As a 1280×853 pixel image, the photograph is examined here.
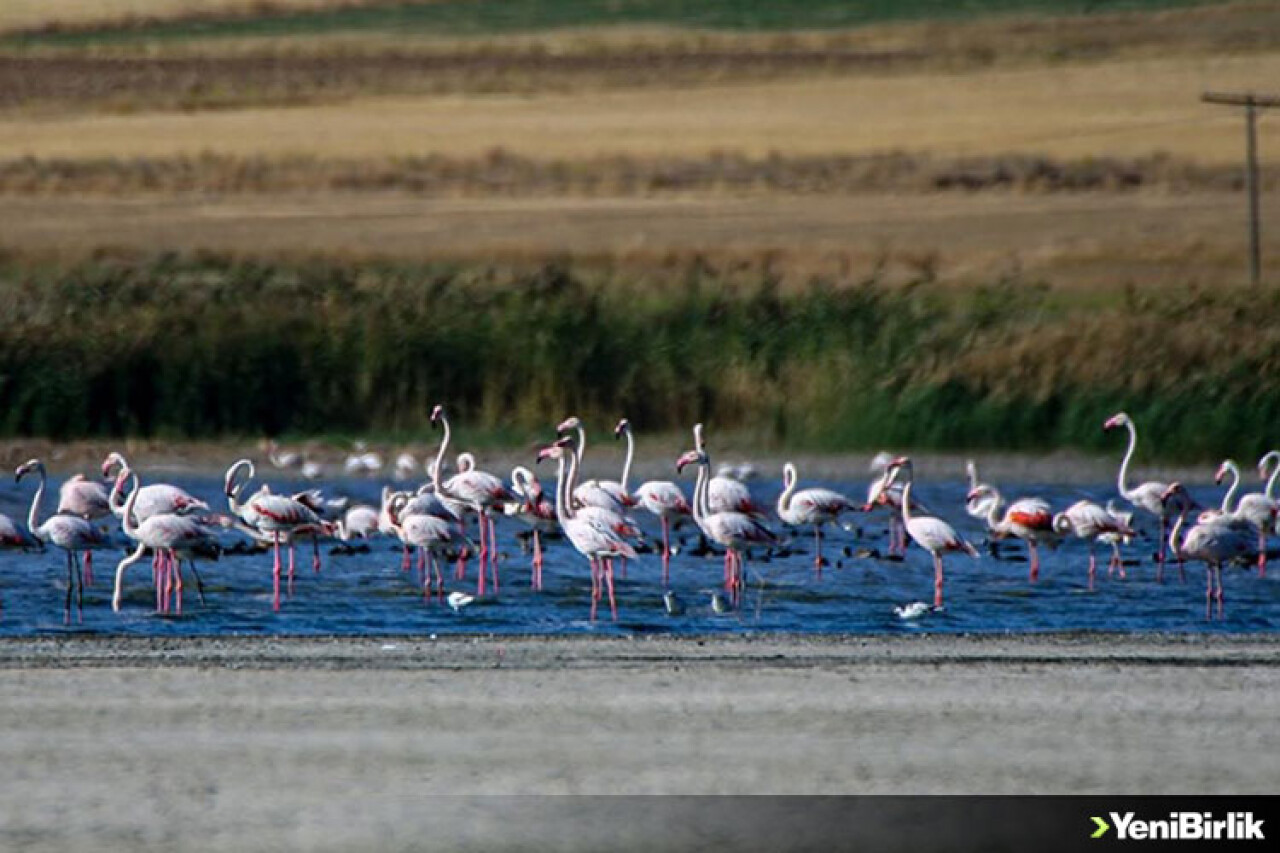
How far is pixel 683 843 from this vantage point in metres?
10.6

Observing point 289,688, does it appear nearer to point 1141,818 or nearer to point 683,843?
point 683,843

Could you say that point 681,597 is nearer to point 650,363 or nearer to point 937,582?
point 937,582

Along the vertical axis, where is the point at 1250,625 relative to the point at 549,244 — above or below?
below

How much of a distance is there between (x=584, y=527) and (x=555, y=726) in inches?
247

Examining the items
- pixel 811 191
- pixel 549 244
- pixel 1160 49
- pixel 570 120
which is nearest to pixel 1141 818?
pixel 549 244

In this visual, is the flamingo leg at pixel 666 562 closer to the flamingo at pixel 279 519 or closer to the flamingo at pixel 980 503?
the flamingo at pixel 279 519

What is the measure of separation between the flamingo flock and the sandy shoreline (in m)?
2.64

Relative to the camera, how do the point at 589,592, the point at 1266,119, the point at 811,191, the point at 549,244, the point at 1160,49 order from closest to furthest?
the point at 589,592, the point at 549,244, the point at 811,191, the point at 1266,119, the point at 1160,49

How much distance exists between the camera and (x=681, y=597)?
64.7 ft

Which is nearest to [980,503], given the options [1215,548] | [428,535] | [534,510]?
[534,510]

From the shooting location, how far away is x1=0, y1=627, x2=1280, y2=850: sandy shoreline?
11367mm

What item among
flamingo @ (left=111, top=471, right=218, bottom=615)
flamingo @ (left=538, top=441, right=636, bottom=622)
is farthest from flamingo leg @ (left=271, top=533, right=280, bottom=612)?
flamingo @ (left=538, top=441, right=636, bottom=622)

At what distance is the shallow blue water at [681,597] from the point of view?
18016 millimetres

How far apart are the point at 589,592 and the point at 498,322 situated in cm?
1097
